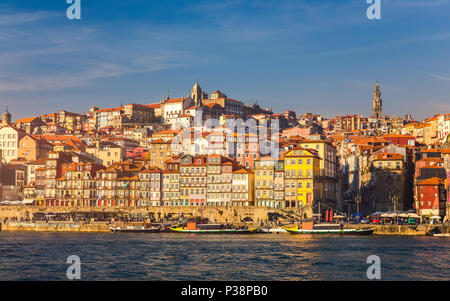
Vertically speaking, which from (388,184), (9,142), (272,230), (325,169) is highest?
(9,142)

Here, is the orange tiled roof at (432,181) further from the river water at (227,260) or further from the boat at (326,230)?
the river water at (227,260)

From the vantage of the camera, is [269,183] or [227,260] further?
[269,183]

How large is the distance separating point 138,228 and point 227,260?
3848 centimetres

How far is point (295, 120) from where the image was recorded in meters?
176

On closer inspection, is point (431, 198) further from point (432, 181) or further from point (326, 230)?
point (326, 230)

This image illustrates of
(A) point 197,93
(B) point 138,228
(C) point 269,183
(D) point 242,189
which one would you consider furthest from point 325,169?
(A) point 197,93

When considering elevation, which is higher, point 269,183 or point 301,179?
point 301,179

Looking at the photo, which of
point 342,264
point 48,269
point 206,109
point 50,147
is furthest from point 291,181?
point 206,109

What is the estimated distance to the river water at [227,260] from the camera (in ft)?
103

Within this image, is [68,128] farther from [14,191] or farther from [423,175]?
[423,175]

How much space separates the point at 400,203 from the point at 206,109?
255 ft

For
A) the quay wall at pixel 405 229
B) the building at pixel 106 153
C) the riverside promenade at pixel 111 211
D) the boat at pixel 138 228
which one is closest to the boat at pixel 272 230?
the riverside promenade at pixel 111 211

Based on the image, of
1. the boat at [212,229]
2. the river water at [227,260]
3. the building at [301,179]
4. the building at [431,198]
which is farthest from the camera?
the building at [301,179]

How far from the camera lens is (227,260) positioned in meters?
38.9
